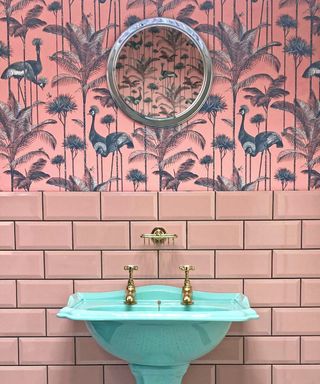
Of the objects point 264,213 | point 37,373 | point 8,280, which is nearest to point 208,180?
point 264,213

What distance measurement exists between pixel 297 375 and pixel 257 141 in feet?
2.85

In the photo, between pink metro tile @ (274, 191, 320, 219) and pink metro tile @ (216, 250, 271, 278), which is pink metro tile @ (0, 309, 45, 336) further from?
pink metro tile @ (274, 191, 320, 219)

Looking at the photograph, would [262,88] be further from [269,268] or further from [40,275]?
[40,275]

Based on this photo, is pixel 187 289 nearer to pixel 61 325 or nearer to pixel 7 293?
pixel 61 325

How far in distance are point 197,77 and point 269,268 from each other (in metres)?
0.73

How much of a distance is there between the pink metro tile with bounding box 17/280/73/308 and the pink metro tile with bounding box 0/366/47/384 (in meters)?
0.24

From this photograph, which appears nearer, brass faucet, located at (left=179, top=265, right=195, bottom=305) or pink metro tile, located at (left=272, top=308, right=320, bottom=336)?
brass faucet, located at (left=179, top=265, right=195, bottom=305)

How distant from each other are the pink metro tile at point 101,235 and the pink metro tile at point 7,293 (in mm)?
283

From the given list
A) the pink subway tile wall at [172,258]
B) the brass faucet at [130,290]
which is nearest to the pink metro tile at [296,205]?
the pink subway tile wall at [172,258]

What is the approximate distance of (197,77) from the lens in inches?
66.2

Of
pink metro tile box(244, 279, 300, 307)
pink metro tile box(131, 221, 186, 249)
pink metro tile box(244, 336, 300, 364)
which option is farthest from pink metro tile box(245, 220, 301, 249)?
pink metro tile box(244, 336, 300, 364)

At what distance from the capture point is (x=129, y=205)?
1.69 metres

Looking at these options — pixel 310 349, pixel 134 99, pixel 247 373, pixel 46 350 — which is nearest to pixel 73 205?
pixel 134 99

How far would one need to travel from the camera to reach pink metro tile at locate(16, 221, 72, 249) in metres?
1.70
